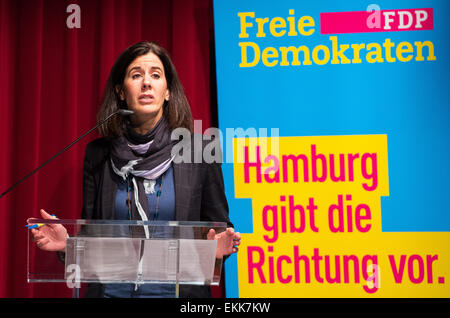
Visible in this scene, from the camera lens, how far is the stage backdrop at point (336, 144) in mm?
2750

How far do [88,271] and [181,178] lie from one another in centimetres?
67

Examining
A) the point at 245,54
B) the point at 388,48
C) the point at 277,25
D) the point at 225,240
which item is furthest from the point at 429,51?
the point at 225,240

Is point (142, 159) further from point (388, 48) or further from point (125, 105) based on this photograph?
point (388, 48)

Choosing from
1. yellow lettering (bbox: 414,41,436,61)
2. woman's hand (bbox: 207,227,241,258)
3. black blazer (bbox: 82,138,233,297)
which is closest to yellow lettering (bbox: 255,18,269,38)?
yellow lettering (bbox: 414,41,436,61)

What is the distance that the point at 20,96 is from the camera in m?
3.01

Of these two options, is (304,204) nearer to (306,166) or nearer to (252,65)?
(306,166)

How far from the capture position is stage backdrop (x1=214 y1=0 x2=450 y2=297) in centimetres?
275

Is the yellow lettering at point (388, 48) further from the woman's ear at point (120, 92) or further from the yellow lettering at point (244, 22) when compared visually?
the woman's ear at point (120, 92)

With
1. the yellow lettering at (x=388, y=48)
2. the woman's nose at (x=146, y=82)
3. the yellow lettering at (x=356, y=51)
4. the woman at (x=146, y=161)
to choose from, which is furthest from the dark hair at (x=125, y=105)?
the yellow lettering at (x=388, y=48)

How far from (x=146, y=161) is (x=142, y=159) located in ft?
0.12

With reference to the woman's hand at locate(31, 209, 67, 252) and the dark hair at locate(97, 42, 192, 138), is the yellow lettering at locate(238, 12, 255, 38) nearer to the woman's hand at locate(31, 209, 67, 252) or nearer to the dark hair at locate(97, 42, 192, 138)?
the dark hair at locate(97, 42, 192, 138)

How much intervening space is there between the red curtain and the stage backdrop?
14 centimetres
